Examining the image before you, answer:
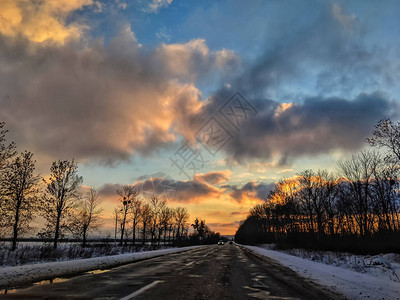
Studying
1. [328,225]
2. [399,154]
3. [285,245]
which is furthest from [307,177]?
[399,154]

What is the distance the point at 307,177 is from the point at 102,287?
182 ft

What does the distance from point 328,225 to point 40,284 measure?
5345cm

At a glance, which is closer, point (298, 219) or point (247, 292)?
point (247, 292)

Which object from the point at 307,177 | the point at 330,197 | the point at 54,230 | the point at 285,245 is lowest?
the point at 285,245

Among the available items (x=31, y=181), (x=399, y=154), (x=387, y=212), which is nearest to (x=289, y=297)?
(x=399, y=154)

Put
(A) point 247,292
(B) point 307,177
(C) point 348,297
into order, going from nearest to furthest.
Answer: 1. (C) point 348,297
2. (A) point 247,292
3. (B) point 307,177

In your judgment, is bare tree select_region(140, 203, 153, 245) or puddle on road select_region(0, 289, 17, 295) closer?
puddle on road select_region(0, 289, 17, 295)

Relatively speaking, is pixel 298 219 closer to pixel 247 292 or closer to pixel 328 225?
pixel 328 225

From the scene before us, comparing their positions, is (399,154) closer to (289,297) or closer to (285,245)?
(285,245)

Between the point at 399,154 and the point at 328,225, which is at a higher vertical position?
the point at 399,154

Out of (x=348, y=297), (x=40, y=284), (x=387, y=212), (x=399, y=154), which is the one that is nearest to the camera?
(x=348, y=297)

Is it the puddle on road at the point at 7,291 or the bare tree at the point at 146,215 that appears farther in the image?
the bare tree at the point at 146,215

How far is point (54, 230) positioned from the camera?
1192 inches

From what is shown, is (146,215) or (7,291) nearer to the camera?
(7,291)
